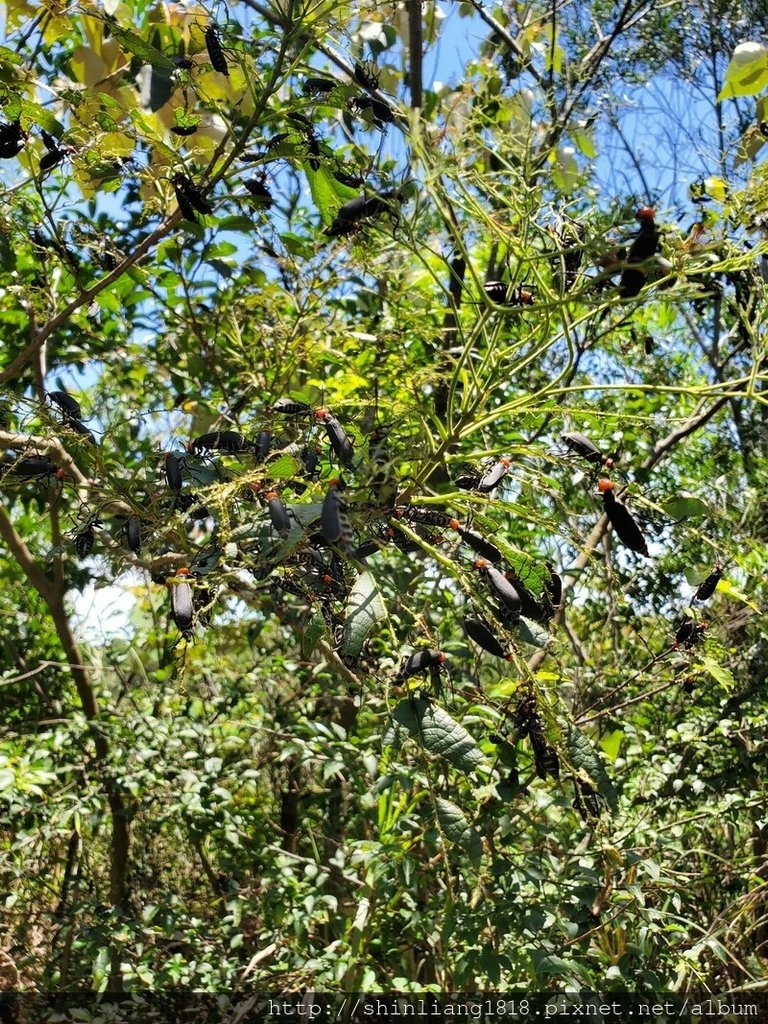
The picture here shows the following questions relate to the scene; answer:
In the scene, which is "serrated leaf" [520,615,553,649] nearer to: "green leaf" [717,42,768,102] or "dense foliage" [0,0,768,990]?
"dense foliage" [0,0,768,990]

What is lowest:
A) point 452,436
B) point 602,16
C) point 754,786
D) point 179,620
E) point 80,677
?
point 754,786

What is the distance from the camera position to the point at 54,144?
1589mm

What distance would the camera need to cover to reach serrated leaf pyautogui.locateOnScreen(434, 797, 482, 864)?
3.83ft

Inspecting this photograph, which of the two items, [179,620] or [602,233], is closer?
[602,233]

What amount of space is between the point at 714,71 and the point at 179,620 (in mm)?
4367

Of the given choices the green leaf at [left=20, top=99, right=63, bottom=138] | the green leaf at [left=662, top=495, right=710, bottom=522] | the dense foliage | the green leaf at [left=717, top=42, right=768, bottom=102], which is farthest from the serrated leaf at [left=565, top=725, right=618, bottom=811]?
the green leaf at [left=20, top=99, right=63, bottom=138]

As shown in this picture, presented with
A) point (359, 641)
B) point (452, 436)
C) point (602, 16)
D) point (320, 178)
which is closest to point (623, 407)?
point (320, 178)

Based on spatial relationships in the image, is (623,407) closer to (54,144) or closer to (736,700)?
(736,700)

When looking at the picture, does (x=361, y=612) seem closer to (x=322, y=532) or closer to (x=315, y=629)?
(x=322, y=532)

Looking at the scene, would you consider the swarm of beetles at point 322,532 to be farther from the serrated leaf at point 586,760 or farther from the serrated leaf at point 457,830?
the serrated leaf at point 457,830

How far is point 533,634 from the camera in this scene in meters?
1.32

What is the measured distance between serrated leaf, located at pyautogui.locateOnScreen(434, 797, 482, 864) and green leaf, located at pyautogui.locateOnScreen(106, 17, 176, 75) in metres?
1.12

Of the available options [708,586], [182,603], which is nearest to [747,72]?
[708,586]

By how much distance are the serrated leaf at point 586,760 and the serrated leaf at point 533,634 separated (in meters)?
0.13
